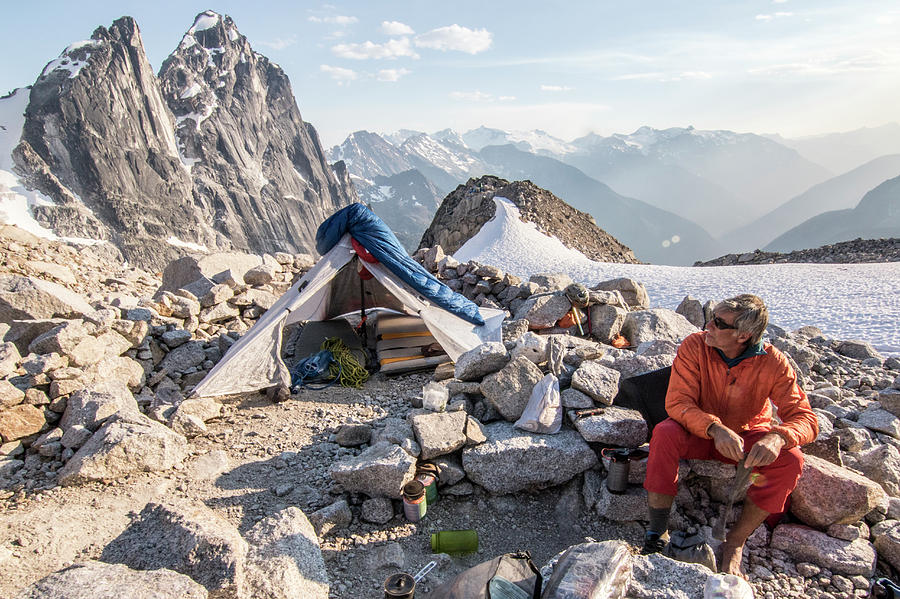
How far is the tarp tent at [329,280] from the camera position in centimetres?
652

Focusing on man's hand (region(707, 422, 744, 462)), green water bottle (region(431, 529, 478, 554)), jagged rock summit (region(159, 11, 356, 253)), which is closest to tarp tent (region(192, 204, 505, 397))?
green water bottle (region(431, 529, 478, 554))

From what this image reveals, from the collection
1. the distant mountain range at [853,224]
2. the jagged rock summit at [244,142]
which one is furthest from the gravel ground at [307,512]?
the distant mountain range at [853,224]

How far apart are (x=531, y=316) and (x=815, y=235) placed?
156 metres

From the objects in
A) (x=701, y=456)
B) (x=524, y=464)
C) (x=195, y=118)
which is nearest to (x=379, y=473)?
(x=524, y=464)

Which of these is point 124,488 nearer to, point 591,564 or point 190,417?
point 190,417

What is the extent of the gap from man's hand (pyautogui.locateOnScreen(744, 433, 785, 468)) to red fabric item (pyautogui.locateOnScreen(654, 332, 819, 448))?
0.27 metres

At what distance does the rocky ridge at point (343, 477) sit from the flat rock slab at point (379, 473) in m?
0.02

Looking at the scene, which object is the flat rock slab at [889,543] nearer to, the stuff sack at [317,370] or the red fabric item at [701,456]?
the red fabric item at [701,456]

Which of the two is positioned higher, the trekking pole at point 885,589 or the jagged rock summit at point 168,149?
the jagged rock summit at point 168,149

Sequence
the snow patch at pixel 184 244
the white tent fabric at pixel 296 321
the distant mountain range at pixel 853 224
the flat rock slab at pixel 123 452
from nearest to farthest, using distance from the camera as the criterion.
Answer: the flat rock slab at pixel 123 452 < the white tent fabric at pixel 296 321 < the snow patch at pixel 184 244 < the distant mountain range at pixel 853 224

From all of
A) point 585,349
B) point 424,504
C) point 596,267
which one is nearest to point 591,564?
point 424,504

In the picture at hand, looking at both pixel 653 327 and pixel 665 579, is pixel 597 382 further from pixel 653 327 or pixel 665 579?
pixel 653 327

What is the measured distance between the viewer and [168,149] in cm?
9738

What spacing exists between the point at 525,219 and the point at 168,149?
98181 mm
